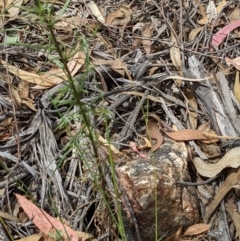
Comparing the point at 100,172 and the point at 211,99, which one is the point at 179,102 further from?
the point at 100,172

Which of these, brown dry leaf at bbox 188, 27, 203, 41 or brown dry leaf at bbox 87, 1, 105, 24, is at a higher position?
brown dry leaf at bbox 87, 1, 105, 24

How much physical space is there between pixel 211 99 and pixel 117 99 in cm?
39

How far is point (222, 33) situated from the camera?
8.95 feet

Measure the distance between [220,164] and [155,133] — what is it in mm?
279

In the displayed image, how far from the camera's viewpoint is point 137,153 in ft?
7.48

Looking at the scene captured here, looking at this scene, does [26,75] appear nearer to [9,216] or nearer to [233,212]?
[9,216]

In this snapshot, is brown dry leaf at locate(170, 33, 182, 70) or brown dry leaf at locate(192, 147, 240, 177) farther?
brown dry leaf at locate(170, 33, 182, 70)

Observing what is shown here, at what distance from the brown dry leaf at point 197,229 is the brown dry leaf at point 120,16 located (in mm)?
1046

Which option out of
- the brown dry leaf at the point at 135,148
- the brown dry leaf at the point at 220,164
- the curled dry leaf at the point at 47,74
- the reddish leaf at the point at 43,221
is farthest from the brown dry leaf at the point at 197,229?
the curled dry leaf at the point at 47,74

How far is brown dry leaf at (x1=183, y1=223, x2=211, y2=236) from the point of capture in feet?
7.32

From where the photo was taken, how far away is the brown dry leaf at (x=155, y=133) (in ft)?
7.56

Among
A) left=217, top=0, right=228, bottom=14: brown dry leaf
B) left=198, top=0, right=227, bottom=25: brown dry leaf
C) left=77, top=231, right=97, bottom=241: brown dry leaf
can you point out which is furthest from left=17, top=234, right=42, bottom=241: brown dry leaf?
left=217, top=0, right=228, bottom=14: brown dry leaf

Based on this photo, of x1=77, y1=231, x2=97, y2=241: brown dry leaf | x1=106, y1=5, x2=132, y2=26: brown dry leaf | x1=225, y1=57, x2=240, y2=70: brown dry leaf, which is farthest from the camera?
x1=106, y1=5, x2=132, y2=26: brown dry leaf

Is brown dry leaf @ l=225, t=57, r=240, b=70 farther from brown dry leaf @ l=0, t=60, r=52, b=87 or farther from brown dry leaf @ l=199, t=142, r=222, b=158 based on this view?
brown dry leaf @ l=0, t=60, r=52, b=87
